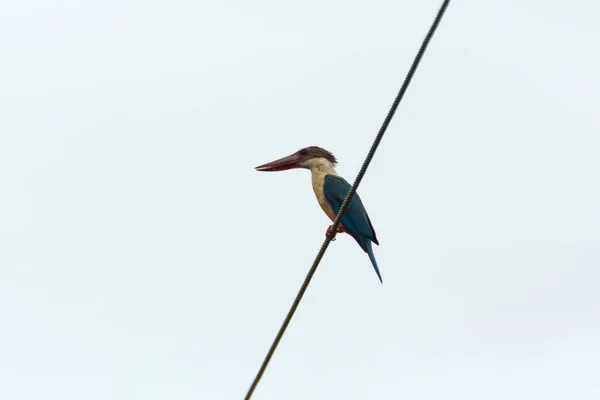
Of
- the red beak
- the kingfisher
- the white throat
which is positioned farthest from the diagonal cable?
the red beak

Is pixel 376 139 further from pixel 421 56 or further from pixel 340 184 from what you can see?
pixel 340 184

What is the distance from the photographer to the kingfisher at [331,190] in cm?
924

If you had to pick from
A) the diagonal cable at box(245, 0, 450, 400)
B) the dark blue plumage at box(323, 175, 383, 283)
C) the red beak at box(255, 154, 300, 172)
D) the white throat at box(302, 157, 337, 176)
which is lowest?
the diagonal cable at box(245, 0, 450, 400)

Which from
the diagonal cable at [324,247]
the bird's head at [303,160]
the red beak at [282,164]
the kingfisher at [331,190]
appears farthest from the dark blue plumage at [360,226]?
the diagonal cable at [324,247]

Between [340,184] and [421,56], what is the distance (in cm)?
561

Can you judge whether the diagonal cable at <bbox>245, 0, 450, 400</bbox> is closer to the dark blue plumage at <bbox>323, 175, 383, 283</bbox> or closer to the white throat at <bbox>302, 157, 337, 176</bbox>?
the dark blue plumage at <bbox>323, 175, 383, 283</bbox>

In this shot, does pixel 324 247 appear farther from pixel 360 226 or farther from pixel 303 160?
pixel 303 160

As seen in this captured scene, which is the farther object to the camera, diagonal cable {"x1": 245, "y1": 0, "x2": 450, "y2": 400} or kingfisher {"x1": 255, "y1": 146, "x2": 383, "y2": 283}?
kingfisher {"x1": 255, "y1": 146, "x2": 383, "y2": 283}

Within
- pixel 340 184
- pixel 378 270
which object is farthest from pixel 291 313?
pixel 340 184

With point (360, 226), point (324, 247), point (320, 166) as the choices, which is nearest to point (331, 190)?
point (320, 166)

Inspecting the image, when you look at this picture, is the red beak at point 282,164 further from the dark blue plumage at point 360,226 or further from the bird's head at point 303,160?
the dark blue plumage at point 360,226

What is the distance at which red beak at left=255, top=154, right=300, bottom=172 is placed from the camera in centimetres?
1066

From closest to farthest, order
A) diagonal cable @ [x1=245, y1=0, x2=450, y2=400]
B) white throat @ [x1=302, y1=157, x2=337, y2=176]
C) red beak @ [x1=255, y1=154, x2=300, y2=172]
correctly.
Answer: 1. diagonal cable @ [x1=245, y1=0, x2=450, y2=400]
2. white throat @ [x1=302, y1=157, x2=337, y2=176]
3. red beak @ [x1=255, y1=154, x2=300, y2=172]

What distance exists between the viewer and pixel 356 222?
30.4 feet
